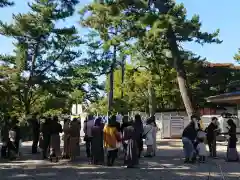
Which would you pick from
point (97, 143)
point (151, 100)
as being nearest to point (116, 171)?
point (97, 143)

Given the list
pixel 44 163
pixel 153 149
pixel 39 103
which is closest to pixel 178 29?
pixel 153 149

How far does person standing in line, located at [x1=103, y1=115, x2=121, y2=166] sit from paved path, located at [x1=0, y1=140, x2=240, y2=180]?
370 millimetres

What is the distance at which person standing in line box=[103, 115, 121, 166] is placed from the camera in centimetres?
1237

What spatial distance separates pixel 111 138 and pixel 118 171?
A: 1305 mm

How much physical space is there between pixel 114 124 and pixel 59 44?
12452mm

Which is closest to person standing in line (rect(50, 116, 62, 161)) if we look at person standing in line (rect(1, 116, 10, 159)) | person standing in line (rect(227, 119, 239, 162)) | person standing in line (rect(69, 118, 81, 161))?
person standing in line (rect(69, 118, 81, 161))

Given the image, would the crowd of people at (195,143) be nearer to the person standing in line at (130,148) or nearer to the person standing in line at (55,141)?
the person standing in line at (130,148)

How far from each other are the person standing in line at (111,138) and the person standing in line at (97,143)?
0.24 metres

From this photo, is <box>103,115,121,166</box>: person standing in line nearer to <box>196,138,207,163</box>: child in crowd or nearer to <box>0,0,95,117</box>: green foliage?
<box>196,138,207,163</box>: child in crowd

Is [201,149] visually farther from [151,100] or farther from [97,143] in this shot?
[151,100]

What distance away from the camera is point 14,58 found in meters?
24.1

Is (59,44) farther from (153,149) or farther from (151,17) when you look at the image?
(151,17)

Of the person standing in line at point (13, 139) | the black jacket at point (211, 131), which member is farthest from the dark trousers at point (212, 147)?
the person standing in line at point (13, 139)

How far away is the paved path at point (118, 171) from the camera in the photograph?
10.4 metres
